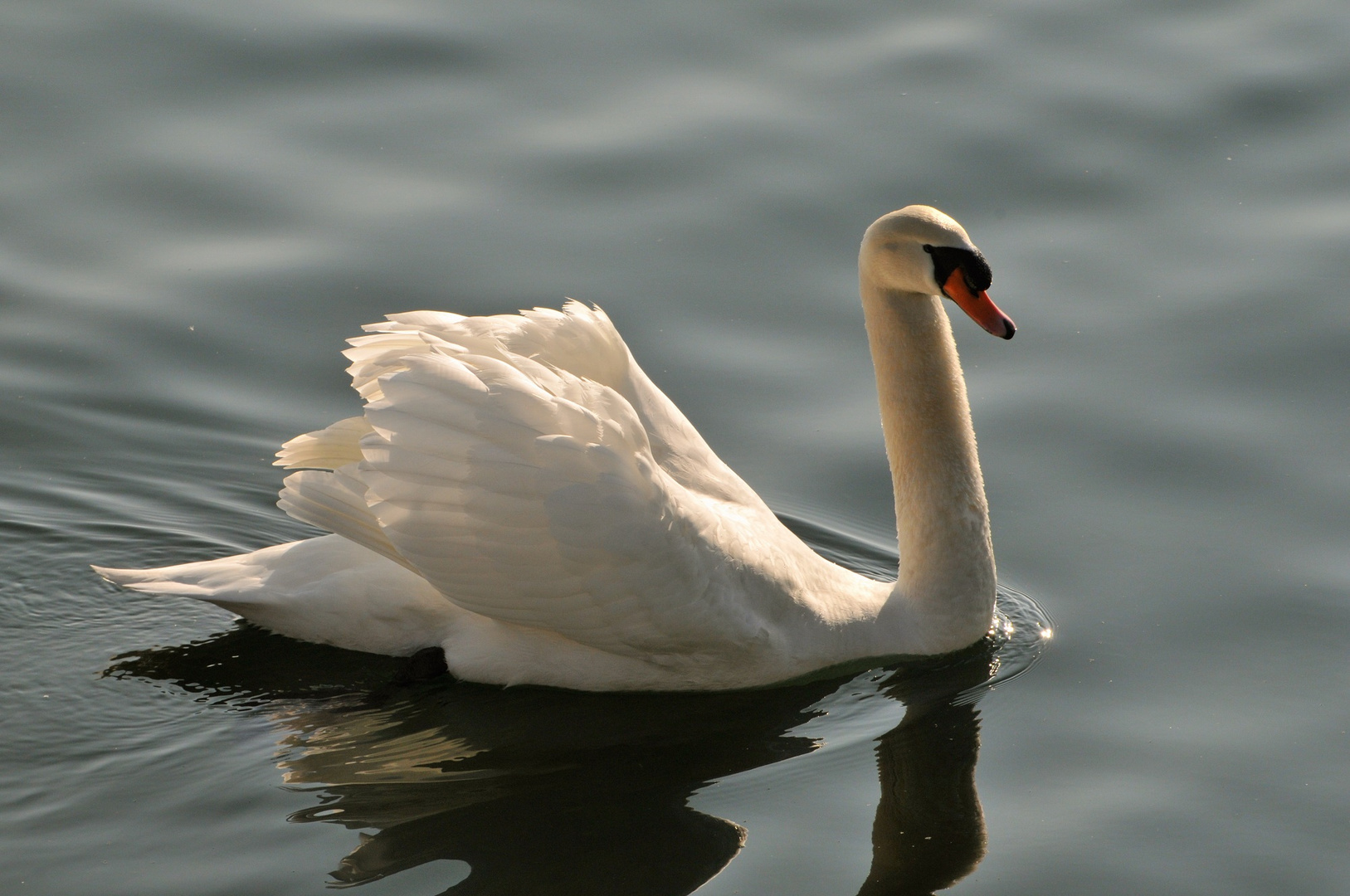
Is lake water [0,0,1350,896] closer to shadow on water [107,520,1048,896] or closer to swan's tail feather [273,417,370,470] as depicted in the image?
shadow on water [107,520,1048,896]

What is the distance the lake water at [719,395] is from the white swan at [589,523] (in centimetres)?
23

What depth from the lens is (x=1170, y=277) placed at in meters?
10.3

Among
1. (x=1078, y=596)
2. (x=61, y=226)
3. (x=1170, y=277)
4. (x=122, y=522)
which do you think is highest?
(x=61, y=226)

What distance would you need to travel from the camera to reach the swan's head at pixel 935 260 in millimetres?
7398

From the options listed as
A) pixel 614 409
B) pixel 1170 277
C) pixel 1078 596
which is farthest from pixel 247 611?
pixel 1170 277

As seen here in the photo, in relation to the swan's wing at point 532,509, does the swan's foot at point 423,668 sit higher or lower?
lower

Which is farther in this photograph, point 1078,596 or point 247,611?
point 1078,596

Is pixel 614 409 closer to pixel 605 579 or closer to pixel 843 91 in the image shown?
pixel 605 579

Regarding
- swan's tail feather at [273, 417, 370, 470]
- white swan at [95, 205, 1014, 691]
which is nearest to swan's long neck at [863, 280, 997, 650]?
white swan at [95, 205, 1014, 691]

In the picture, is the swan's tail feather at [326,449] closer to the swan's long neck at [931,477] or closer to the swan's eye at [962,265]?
the swan's long neck at [931,477]

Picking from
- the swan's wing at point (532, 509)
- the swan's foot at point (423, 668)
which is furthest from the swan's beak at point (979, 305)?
the swan's foot at point (423, 668)

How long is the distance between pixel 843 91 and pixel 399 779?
6.76 m

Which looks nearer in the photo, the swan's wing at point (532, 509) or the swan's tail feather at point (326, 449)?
the swan's wing at point (532, 509)

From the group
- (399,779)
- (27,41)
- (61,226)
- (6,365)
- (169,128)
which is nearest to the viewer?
(399,779)
